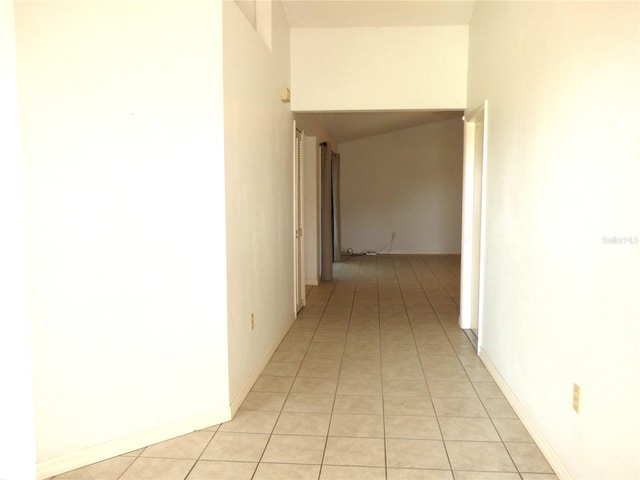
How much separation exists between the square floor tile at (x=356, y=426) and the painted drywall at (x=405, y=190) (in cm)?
833

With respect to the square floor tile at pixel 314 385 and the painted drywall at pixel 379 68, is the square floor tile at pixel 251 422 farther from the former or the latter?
the painted drywall at pixel 379 68

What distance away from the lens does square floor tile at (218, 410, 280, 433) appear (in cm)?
294

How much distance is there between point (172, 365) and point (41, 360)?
627 millimetres

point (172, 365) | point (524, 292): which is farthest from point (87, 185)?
point (524, 292)

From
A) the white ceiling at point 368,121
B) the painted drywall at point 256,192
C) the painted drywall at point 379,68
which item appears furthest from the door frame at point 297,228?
the white ceiling at point 368,121

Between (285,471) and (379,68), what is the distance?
3.81 meters

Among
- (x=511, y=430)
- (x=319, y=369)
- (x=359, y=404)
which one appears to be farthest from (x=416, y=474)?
(x=319, y=369)

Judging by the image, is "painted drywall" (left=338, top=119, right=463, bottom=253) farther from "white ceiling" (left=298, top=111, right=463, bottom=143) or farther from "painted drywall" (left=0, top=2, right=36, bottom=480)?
"painted drywall" (left=0, top=2, right=36, bottom=480)

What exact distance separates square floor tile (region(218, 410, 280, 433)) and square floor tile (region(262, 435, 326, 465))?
13 centimetres

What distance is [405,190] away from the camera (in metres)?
11.2

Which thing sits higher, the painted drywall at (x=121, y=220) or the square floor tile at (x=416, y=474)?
the painted drywall at (x=121, y=220)

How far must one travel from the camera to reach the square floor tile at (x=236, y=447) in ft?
8.64

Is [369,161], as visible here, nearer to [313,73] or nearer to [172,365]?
[313,73]

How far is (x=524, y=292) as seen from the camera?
9.86 ft
